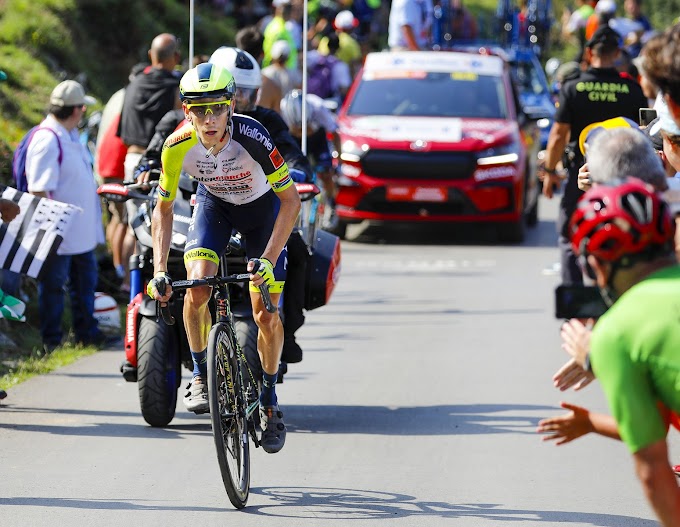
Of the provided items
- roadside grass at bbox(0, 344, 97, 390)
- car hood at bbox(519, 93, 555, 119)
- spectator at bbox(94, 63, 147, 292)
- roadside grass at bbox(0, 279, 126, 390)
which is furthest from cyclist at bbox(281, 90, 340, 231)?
car hood at bbox(519, 93, 555, 119)

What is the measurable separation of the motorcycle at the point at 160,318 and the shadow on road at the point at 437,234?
9.44 metres

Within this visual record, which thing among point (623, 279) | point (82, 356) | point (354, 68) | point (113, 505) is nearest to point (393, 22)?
point (354, 68)

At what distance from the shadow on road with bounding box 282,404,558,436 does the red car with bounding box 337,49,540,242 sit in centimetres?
799

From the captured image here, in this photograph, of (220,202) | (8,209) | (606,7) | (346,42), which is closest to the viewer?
(220,202)

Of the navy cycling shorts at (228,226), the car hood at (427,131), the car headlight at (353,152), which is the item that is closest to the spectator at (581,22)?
the car hood at (427,131)

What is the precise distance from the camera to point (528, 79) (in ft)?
90.2

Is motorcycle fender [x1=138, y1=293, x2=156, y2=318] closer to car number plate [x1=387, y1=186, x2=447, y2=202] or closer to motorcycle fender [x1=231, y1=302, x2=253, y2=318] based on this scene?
motorcycle fender [x1=231, y1=302, x2=253, y2=318]

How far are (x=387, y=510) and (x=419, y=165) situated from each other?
10.6 m

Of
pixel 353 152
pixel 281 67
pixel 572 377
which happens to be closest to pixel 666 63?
pixel 572 377

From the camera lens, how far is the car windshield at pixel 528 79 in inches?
1070

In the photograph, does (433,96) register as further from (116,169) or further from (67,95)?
(67,95)

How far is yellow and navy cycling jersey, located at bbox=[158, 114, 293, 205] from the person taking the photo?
24.1 ft

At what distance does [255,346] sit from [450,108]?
10292 mm

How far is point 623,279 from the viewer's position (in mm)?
3979
